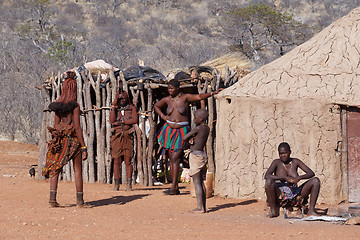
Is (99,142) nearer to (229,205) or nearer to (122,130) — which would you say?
(122,130)

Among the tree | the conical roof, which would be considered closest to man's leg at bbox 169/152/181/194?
the conical roof

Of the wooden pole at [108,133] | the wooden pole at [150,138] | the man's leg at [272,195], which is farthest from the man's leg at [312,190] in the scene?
the wooden pole at [108,133]

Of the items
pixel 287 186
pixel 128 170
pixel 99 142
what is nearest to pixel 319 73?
pixel 287 186

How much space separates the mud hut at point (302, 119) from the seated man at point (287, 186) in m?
1.51

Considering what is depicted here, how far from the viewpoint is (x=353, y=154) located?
7406mm

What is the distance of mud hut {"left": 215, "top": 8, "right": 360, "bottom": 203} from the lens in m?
7.43

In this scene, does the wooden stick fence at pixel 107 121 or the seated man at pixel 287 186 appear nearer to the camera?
the seated man at pixel 287 186

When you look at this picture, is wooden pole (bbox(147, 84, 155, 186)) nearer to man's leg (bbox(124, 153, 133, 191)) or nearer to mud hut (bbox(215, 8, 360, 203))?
man's leg (bbox(124, 153, 133, 191))

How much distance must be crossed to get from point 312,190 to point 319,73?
2.57 meters

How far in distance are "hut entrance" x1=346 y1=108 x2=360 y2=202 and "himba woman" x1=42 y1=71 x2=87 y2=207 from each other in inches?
144

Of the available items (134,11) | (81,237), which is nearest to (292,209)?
(81,237)

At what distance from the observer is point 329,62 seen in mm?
8141

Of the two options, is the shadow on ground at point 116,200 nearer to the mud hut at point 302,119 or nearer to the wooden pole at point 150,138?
the mud hut at point 302,119

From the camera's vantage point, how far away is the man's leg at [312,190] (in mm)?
5941
